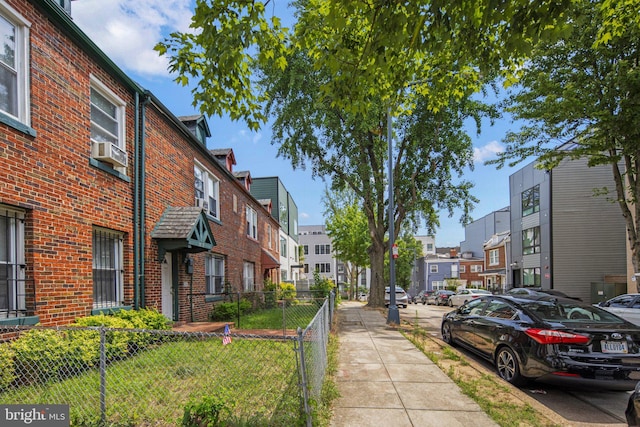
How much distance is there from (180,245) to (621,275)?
26285 millimetres

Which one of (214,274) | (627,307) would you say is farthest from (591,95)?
(214,274)

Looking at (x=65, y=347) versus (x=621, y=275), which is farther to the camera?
(x=621, y=275)

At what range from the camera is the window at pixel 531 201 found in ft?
89.1

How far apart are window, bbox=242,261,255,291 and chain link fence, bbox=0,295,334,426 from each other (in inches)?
485

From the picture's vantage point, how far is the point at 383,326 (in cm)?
1301

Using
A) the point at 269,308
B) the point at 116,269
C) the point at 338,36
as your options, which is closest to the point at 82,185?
the point at 116,269

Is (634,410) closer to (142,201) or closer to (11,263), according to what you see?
(11,263)

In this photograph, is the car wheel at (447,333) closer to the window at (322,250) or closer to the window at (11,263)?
the window at (11,263)

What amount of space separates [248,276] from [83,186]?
13.7 metres

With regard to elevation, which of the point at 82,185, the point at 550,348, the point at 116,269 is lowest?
the point at 550,348

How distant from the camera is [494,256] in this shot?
39.9 meters

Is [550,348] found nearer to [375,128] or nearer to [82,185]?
[82,185]

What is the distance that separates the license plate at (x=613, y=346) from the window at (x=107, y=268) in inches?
331

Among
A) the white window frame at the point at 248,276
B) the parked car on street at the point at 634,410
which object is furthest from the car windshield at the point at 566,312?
the white window frame at the point at 248,276
